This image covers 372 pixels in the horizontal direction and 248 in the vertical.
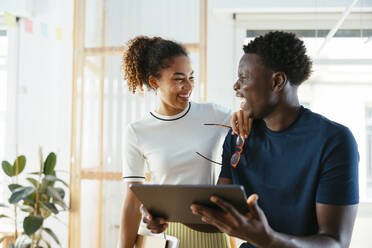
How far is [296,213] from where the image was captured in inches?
46.0

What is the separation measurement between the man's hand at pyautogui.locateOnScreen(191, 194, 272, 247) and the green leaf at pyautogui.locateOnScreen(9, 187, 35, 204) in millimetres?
1942

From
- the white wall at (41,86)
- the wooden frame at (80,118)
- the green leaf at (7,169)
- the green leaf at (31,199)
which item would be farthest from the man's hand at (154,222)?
the white wall at (41,86)

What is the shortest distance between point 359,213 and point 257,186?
1.87 m

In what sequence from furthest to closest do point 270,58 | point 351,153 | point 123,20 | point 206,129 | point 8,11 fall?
point 8,11, point 123,20, point 206,129, point 270,58, point 351,153

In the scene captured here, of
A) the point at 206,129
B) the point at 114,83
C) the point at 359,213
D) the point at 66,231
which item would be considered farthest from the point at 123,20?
the point at 359,213

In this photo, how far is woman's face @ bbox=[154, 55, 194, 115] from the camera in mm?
1597

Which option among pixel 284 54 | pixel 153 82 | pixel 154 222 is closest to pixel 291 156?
pixel 284 54

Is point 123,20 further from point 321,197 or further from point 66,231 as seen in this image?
point 321,197

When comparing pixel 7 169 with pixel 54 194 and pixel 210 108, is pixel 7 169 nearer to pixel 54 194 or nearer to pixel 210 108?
pixel 54 194

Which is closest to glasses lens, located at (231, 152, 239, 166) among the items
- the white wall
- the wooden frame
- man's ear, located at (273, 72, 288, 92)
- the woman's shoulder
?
man's ear, located at (273, 72, 288, 92)

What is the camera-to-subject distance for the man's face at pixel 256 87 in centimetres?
→ 121

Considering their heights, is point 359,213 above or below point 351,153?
below

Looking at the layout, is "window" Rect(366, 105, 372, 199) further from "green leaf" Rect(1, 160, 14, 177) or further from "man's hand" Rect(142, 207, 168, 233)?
"green leaf" Rect(1, 160, 14, 177)

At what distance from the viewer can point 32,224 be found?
2.48 metres
